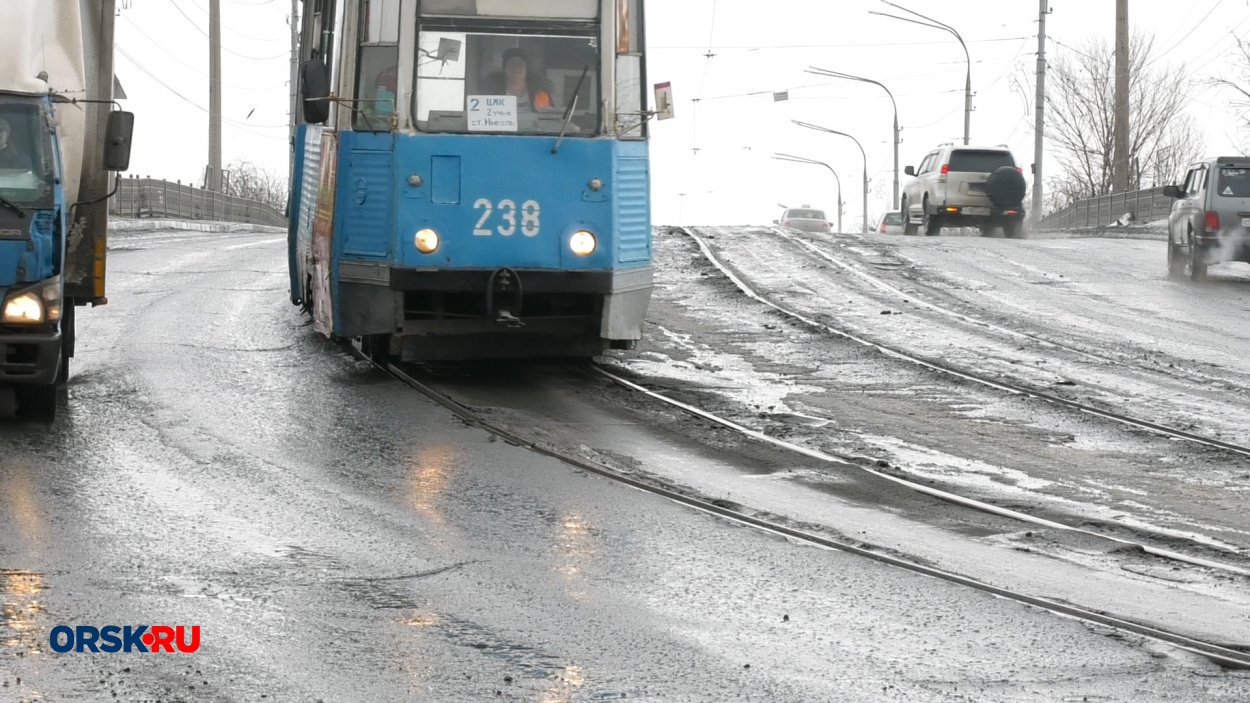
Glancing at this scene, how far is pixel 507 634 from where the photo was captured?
625 cm

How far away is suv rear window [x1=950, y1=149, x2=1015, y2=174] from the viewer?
35656mm

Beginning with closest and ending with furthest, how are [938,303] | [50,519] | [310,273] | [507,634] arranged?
[507,634], [50,519], [310,273], [938,303]

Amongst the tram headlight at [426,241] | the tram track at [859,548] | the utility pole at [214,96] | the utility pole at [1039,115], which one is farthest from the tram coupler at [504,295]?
the utility pole at [214,96]

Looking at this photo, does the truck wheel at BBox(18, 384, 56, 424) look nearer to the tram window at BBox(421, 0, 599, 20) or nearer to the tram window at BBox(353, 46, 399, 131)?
the tram window at BBox(353, 46, 399, 131)

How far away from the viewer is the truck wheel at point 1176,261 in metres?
25.9

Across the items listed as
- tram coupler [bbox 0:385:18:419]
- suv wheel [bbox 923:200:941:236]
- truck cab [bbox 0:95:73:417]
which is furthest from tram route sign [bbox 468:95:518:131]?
suv wheel [bbox 923:200:941:236]

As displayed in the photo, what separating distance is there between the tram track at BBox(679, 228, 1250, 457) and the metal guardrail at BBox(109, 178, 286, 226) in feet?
88.1

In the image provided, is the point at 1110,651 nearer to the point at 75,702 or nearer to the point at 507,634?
the point at 507,634

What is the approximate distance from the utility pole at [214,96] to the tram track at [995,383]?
38.0 metres

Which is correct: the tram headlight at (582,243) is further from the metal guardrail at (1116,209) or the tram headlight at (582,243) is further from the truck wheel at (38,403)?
the metal guardrail at (1116,209)

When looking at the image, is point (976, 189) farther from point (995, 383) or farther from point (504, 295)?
point (504, 295)

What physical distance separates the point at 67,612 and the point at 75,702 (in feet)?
3.72

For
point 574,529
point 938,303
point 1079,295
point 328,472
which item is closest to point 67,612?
point 574,529

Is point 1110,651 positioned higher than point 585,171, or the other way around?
point 585,171
